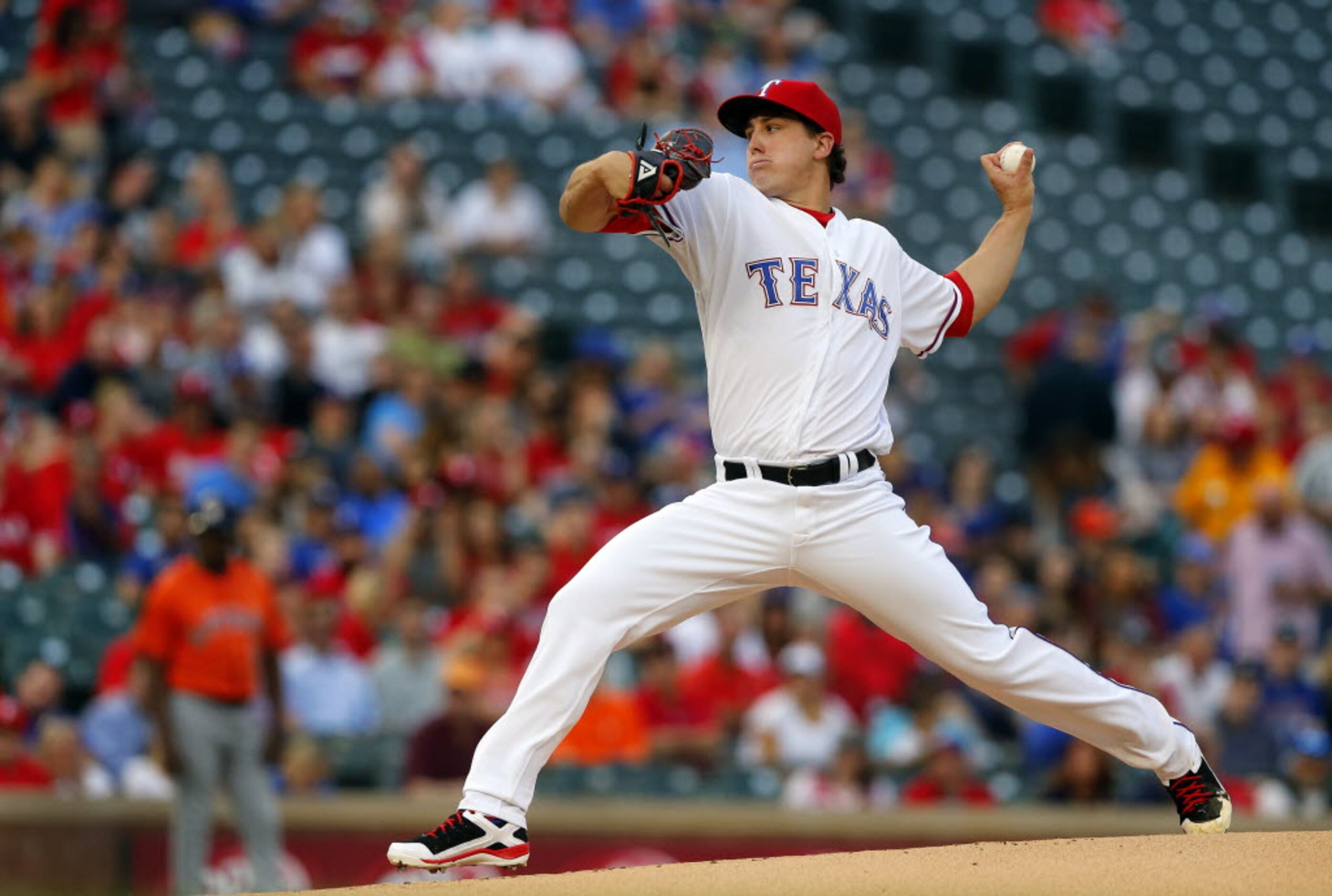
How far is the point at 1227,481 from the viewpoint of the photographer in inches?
421

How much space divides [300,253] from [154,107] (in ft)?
6.11

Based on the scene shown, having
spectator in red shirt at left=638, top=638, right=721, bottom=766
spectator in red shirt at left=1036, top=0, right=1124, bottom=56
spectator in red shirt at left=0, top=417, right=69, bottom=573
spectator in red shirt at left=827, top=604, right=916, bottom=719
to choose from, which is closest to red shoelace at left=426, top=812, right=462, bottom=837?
spectator in red shirt at left=638, top=638, right=721, bottom=766

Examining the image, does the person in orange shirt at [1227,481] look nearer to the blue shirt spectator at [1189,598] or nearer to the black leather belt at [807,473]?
the blue shirt spectator at [1189,598]

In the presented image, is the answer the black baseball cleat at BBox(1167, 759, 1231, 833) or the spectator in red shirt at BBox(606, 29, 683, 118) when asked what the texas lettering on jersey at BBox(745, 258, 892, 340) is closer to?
the black baseball cleat at BBox(1167, 759, 1231, 833)

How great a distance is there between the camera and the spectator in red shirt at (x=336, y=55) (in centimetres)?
1231

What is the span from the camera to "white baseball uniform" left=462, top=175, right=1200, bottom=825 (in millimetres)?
4406

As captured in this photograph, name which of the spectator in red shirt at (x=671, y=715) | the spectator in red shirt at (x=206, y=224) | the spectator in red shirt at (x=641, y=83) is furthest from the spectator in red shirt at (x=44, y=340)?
the spectator in red shirt at (x=641, y=83)

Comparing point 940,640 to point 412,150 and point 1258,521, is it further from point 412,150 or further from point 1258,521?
point 412,150

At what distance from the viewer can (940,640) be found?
4523 millimetres

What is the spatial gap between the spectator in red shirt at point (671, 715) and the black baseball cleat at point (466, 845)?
4.11 metres

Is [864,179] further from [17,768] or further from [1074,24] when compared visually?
[17,768]

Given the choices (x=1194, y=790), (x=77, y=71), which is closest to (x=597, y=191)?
(x=1194, y=790)

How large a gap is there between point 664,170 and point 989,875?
5.70 ft

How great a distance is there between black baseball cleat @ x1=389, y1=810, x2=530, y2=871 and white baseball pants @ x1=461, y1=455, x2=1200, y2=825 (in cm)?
3
